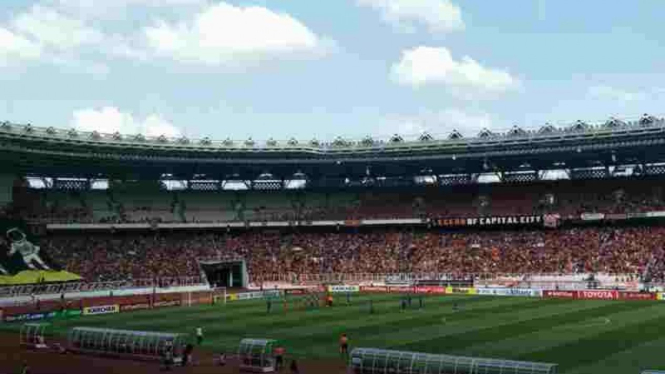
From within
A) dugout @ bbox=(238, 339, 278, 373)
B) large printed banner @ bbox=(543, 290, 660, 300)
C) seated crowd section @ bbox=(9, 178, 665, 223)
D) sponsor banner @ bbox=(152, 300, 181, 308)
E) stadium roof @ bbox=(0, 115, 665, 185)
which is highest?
stadium roof @ bbox=(0, 115, 665, 185)

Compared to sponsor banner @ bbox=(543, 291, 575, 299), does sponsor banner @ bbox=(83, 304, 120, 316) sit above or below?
below

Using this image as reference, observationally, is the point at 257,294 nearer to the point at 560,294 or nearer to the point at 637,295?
the point at 560,294

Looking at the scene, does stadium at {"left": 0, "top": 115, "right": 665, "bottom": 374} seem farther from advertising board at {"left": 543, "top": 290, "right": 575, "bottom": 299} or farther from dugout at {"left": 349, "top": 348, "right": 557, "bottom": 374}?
dugout at {"left": 349, "top": 348, "right": 557, "bottom": 374}

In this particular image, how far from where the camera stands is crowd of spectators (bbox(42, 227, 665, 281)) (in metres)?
75.1

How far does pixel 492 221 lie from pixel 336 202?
22.3 metres

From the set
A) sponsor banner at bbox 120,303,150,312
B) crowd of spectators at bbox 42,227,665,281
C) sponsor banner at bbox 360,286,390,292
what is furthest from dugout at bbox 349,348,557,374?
crowd of spectators at bbox 42,227,665,281

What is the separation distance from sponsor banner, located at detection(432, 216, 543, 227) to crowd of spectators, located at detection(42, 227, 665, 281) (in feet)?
3.60

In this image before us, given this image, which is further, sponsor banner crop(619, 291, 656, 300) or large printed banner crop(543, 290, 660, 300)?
large printed banner crop(543, 290, 660, 300)

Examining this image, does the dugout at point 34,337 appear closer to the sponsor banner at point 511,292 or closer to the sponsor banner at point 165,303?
the sponsor banner at point 165,303

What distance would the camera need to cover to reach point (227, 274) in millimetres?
88125

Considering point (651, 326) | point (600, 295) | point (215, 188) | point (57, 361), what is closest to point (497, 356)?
point (651, 326)

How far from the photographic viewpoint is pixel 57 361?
37.2 m

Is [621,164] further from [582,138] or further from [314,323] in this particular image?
[314,323]

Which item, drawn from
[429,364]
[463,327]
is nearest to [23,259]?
[463,327]
